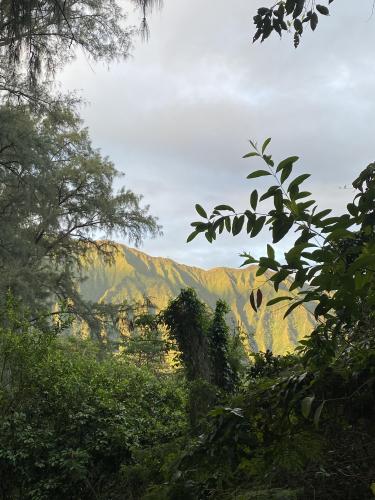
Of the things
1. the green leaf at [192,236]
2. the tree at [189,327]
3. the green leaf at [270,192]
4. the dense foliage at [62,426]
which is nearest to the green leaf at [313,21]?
the green leaf at [270,192]

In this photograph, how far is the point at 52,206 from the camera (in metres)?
17.4

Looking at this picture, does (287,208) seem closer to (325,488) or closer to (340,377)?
(340,377)

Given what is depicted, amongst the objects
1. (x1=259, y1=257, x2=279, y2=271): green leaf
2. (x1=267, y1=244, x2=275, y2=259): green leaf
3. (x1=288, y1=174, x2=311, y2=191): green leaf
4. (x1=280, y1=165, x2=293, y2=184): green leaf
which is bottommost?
(x1=259, y1=257, x2=279, y2=271): green leaf

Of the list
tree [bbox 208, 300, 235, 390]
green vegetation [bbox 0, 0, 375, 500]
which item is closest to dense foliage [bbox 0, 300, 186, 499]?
green vegetation [bbox 0, 0, 375, 500]

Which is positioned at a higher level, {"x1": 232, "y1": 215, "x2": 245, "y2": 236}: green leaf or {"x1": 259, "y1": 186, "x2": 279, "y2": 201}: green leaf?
{"x1": 259, "y1": 186, "x2": 279, "y2": 201}: green leaf

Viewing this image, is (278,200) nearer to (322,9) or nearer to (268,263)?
(268,263)

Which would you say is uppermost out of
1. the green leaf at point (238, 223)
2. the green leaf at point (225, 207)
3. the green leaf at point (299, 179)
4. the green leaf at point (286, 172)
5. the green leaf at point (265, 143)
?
the green leaf at point (265, 143)

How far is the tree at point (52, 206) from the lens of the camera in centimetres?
1334

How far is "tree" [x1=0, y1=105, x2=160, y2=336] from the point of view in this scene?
525 inches

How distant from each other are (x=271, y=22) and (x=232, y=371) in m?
10.1

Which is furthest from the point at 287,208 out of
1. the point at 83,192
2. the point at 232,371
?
the point at 83,192

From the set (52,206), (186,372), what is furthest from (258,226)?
(52,206)

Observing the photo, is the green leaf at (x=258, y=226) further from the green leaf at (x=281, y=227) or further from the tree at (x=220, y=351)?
the tree at (x=220, y=351)

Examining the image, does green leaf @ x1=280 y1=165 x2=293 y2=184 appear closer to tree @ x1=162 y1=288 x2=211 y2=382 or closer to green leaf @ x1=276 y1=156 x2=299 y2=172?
green leaf @ x1=276 y1=156 x2=299 y2=172
